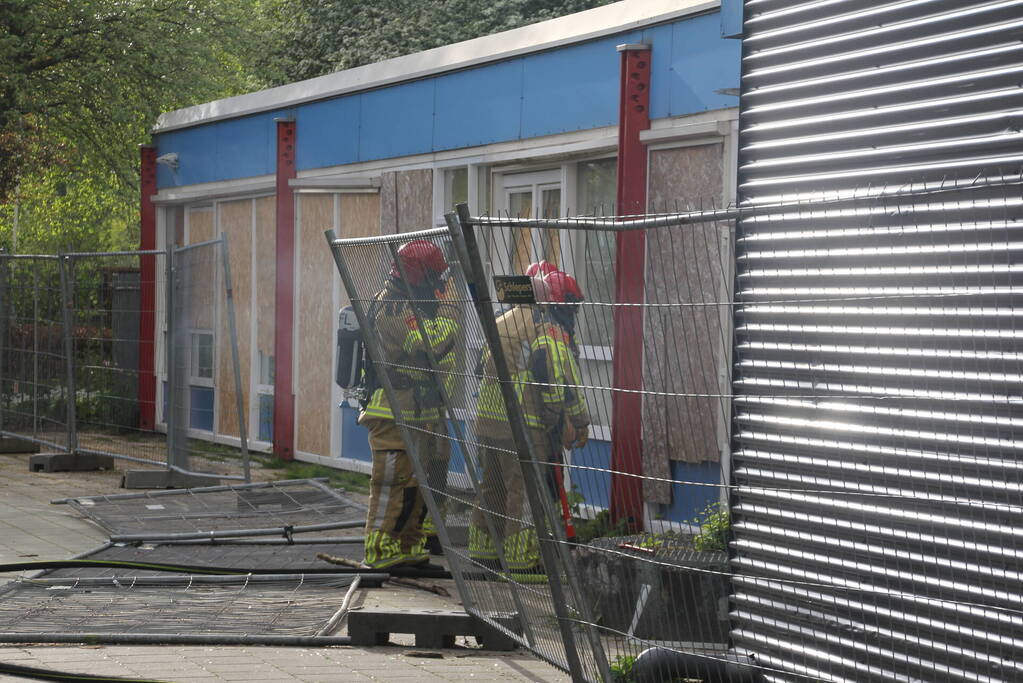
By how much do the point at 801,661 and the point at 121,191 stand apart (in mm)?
28042

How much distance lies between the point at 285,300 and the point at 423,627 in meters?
9.40

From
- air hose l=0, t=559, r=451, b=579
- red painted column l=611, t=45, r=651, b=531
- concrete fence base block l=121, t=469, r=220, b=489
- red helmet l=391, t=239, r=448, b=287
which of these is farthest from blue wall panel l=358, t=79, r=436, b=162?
red painted column l=611, t=45, r=651, b=531

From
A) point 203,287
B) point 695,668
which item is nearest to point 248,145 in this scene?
point 203,287

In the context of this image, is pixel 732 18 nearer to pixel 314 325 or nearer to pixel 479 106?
pixel 479 106

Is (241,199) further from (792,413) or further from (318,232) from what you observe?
(792,413)

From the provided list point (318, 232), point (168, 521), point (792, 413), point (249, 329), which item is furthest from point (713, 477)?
point (249, 329)


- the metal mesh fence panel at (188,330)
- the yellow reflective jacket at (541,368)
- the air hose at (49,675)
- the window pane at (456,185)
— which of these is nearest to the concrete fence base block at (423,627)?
the air hose at (49,675)

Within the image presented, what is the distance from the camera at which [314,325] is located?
1516 centimetres

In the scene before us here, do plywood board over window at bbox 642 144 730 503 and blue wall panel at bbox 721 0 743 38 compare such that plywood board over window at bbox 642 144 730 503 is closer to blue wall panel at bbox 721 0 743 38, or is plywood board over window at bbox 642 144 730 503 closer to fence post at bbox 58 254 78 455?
blue wall panel at bbox 721 0 743 38

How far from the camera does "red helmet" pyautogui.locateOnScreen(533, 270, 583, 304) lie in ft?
14.8

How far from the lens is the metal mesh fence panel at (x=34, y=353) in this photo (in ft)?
47.7

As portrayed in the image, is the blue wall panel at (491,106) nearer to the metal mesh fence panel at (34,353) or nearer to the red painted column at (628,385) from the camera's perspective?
the metal mesh fence panel at (34,353)

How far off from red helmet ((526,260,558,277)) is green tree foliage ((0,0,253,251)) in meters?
21.9

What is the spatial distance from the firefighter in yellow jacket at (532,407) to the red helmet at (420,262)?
0.59m
